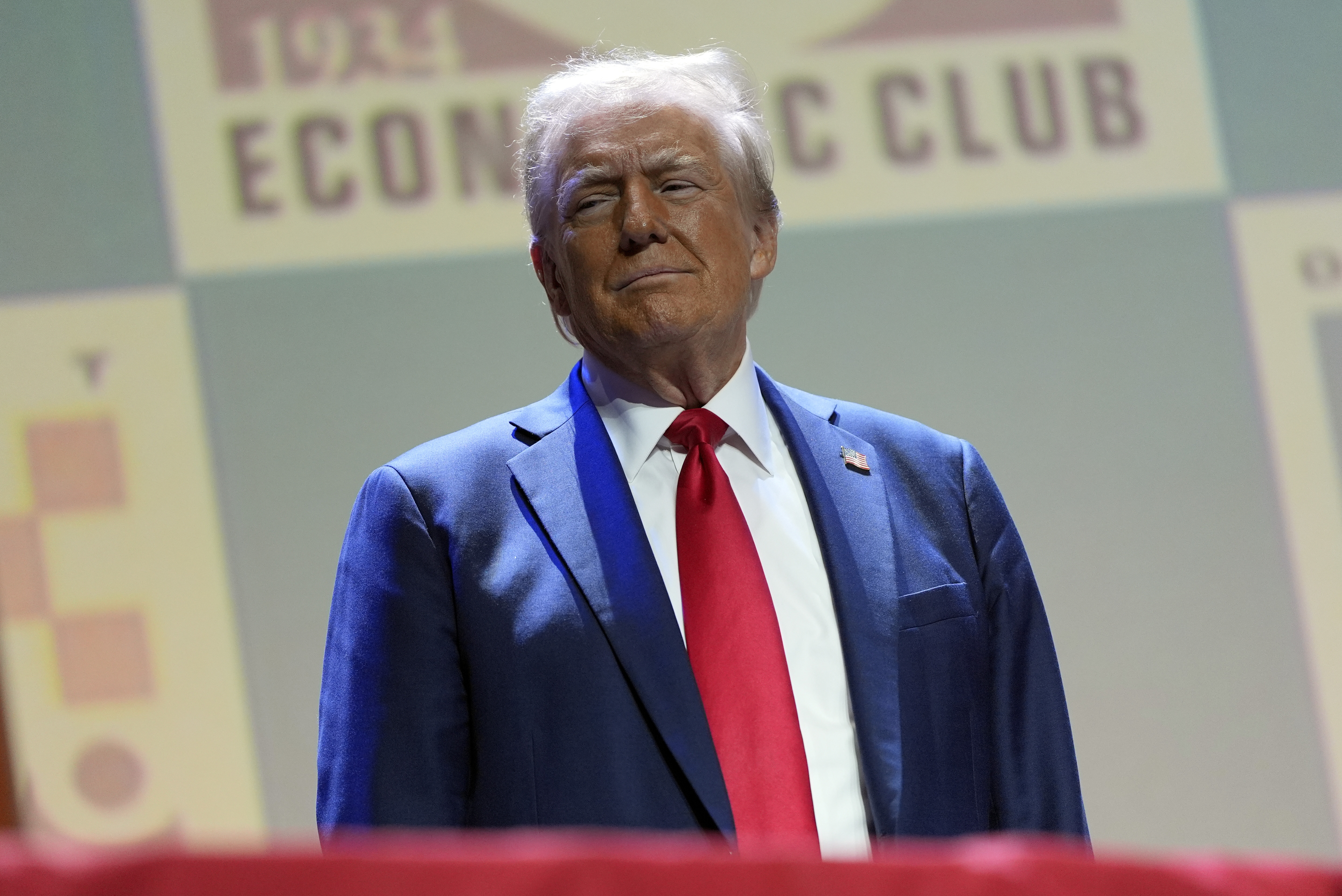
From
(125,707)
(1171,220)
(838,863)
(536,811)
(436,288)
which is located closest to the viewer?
(838,863)

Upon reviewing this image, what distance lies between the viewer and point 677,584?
1.54 m

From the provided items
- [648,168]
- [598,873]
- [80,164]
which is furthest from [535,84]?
[598,873]

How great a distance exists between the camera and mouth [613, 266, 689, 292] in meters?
1.60

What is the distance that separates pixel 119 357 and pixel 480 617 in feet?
4.46

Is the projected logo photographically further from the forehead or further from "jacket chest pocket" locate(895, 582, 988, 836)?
"jacket chest pocket" locate(895, 582, 988, 836)

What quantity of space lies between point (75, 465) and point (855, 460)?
1.46m

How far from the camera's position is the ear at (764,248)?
1.76 m

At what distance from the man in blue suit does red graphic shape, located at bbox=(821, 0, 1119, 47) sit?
3.67 feet

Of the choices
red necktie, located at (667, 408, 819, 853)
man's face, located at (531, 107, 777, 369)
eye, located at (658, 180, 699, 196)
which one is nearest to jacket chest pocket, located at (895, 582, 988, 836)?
A: red necktie, located at (667, 408, 819, 853)

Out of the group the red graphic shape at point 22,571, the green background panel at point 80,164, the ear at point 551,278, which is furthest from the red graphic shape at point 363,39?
the ear at point 551,278

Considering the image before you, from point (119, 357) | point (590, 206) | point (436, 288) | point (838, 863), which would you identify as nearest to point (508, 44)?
point (436, 288)

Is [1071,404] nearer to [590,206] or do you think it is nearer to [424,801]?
[590,206]

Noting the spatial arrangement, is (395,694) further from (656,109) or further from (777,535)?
(656,109)

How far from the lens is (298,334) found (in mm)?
2607
